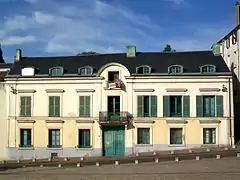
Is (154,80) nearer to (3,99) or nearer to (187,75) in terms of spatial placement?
(187,75)

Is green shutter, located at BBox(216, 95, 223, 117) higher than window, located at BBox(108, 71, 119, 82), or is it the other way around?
window, located at BBox(108, 71, 119, 82)

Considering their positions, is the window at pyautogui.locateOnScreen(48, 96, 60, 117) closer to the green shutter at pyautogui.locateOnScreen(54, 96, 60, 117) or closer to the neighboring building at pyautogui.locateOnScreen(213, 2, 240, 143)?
the green shutter at pyautogui.locateOnScreen(54, 96, 60, 117)

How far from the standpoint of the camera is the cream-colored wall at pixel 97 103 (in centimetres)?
3784

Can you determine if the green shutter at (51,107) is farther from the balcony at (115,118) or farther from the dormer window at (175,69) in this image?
the dormer window at (175,69)

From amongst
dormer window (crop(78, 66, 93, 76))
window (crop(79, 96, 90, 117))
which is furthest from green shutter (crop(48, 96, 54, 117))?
dormer window (crop(78, 66, 93, 76))

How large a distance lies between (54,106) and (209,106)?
14.7 m

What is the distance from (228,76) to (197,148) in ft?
23.4

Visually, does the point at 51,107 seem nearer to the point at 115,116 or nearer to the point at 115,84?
the point at 115,116

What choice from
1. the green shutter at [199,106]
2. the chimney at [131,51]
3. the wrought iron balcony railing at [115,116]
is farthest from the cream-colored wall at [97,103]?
the chimney at [131,51]

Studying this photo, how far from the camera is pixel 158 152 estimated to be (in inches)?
1453

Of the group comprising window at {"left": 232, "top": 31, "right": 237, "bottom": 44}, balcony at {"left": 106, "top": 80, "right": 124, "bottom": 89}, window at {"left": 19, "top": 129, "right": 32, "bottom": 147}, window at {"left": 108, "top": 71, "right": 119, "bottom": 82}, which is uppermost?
window at {"left": 232, "top": 31, "right": 237, "bottom": 44}

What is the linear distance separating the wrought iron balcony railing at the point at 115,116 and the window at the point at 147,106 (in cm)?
114

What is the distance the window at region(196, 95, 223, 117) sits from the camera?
3756 cm

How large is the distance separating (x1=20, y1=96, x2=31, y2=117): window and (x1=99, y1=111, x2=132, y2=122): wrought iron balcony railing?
23.9 ft
